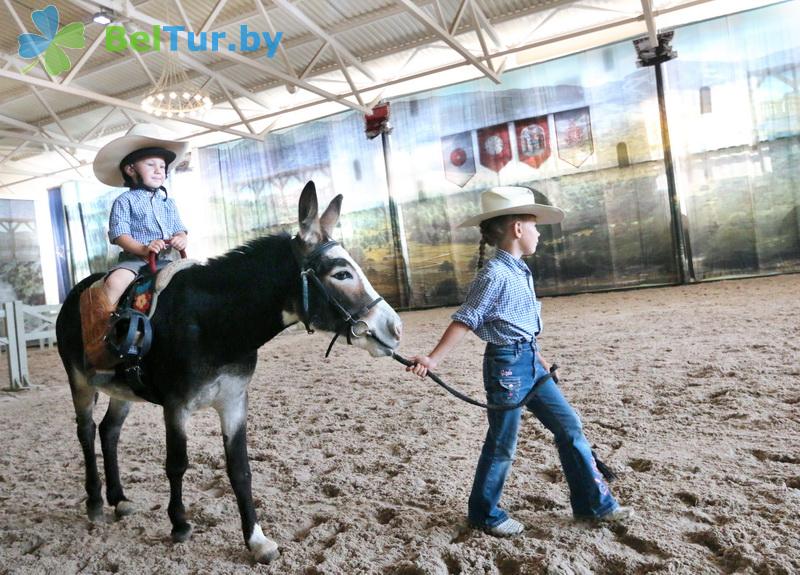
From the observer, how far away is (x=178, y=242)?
2.39m

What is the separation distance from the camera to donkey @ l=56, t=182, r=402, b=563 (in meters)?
1.93

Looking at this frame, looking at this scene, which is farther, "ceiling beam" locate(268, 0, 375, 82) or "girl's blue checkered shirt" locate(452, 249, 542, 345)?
"ceiling beam" locate(268, 0, 375, 82)

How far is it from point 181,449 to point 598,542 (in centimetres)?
145

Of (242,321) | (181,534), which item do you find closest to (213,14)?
(242,321)

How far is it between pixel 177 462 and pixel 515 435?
121 centimetres

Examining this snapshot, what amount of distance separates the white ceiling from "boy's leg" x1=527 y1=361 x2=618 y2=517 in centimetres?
723

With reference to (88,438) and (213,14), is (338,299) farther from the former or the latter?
A: (213,14)

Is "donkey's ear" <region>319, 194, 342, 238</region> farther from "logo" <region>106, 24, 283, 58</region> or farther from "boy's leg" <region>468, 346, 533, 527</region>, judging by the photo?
"logo" <region>106, 24, 283, 58</region>

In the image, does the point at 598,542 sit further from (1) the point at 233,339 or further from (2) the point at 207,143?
(2) the point at 207,143

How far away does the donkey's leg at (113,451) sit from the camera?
2484mm

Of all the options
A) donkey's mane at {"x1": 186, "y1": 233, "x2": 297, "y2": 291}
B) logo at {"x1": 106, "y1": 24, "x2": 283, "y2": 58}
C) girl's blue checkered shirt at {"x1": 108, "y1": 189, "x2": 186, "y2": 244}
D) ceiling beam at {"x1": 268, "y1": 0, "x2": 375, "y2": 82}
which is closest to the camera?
donkey's mane at {"x1": 186, "y1": 233, "x2": 297, "y2": 291}

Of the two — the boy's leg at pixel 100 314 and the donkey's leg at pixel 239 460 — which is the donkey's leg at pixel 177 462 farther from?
the boy's leg at pixel 100 314

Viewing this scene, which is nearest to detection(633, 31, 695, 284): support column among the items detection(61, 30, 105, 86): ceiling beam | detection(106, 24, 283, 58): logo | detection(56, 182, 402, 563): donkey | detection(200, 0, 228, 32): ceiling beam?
detection(106, 24, 283, 58): logo

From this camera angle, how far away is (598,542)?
5.88 feet
